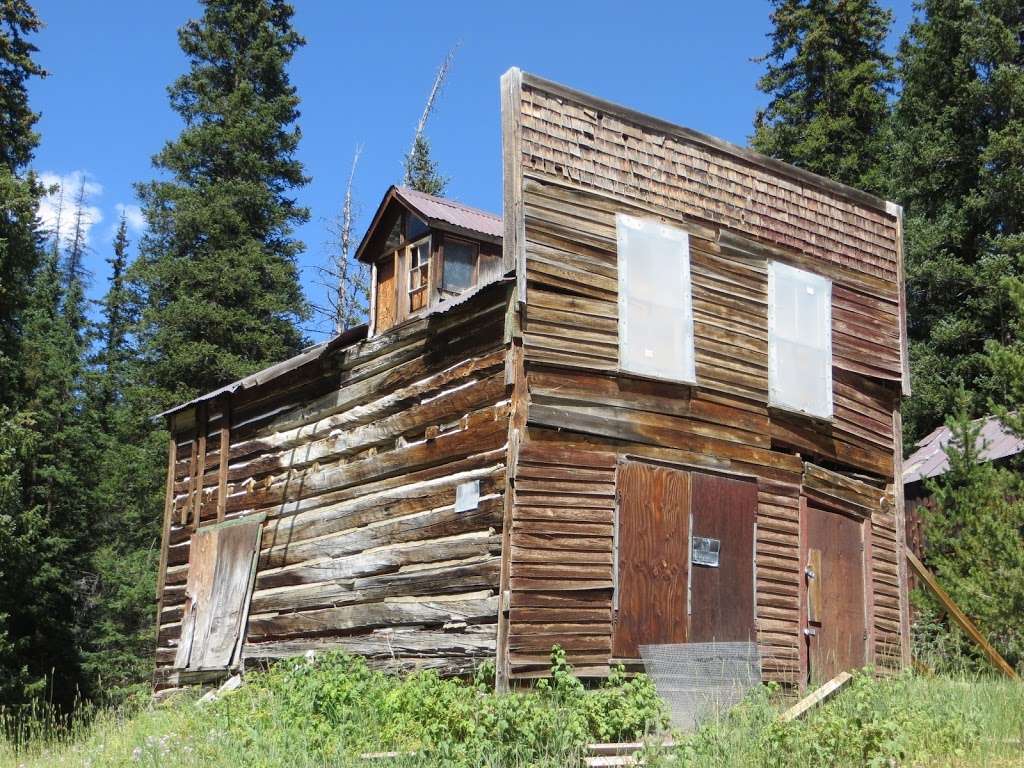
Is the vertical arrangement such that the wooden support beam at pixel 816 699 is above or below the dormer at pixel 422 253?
below

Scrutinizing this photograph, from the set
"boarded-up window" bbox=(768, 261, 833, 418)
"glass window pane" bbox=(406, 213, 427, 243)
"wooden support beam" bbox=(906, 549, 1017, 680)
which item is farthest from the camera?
"glass window pane" bbox=(406, 213, 427, 243)

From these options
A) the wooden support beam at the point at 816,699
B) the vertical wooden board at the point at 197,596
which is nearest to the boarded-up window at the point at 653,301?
the wooden support beam at the point at 816,699

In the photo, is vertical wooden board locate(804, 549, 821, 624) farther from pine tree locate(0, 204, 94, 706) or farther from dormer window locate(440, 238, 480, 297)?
pine tree locate(0, 204, 94, 706)

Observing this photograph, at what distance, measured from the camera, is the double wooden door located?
40.4 ft

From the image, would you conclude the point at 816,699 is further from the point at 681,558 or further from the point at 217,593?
the point at 217,593

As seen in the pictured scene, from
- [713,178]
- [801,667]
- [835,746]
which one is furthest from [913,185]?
[835,746]

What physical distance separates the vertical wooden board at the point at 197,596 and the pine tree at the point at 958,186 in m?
18.0

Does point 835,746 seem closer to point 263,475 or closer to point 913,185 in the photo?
point 263,475

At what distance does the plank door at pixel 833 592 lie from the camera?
1398 cm

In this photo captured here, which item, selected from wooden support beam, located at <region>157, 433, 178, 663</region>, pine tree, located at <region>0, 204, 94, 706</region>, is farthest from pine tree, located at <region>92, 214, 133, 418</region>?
wooden support beam, located at <region>157, 433, 178, 663</region>

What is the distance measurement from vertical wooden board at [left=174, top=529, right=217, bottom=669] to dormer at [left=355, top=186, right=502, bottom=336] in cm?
473

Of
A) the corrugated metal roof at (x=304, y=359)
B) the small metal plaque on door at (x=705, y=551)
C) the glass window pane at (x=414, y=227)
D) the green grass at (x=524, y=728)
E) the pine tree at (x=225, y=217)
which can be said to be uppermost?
the pine tree at (x=225, y=217)

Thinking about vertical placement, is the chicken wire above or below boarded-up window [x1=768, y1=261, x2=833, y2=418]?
below

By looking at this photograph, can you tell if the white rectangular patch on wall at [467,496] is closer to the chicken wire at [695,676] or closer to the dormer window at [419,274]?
the chicken wire at [695,676]
